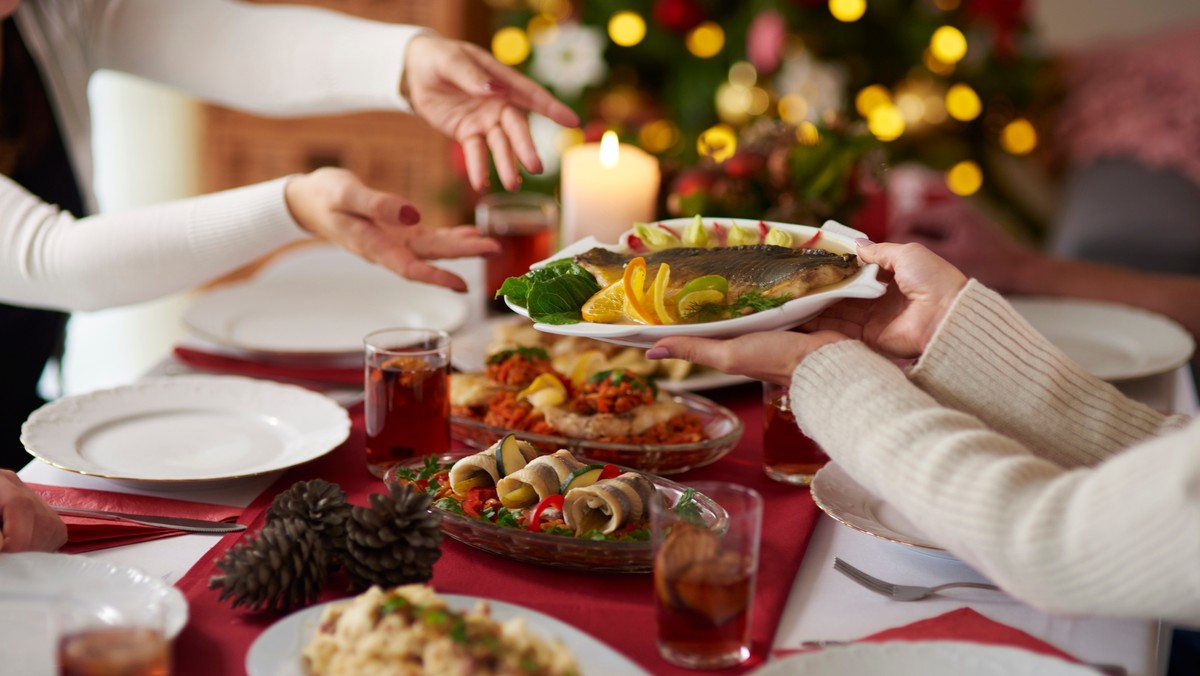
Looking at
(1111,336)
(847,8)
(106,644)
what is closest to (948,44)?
(847,8)

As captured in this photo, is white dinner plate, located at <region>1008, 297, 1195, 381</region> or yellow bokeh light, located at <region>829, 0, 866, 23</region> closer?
white dinner plate, located at <region>1008, 297, 1195, 381</region>

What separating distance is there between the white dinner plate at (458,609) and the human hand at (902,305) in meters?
0.49

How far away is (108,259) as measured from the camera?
1.54 meters

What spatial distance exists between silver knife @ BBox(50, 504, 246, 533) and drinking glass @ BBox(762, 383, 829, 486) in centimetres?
59

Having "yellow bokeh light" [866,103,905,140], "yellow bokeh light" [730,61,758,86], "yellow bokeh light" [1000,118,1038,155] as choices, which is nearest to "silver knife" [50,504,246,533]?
"yellow bokeh light" [730,61,758,86]

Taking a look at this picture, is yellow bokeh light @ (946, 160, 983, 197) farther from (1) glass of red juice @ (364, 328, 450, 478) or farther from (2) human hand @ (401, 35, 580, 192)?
(1) glass of red juice @ (364, 328, 450, 478)

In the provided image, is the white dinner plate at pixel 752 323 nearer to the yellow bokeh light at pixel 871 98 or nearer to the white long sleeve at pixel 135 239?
the white long sleeve at pixel 135 239

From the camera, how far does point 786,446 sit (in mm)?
1297

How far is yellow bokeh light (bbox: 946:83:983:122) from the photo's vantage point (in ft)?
12.1

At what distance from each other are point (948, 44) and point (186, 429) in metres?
2.91

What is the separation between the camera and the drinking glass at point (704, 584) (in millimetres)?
888

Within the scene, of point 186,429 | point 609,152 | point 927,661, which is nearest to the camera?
point 927,661

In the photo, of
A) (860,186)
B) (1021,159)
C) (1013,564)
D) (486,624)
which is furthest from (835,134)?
(1021,159)

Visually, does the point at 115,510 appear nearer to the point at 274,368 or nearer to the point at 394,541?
the point at 394,541
